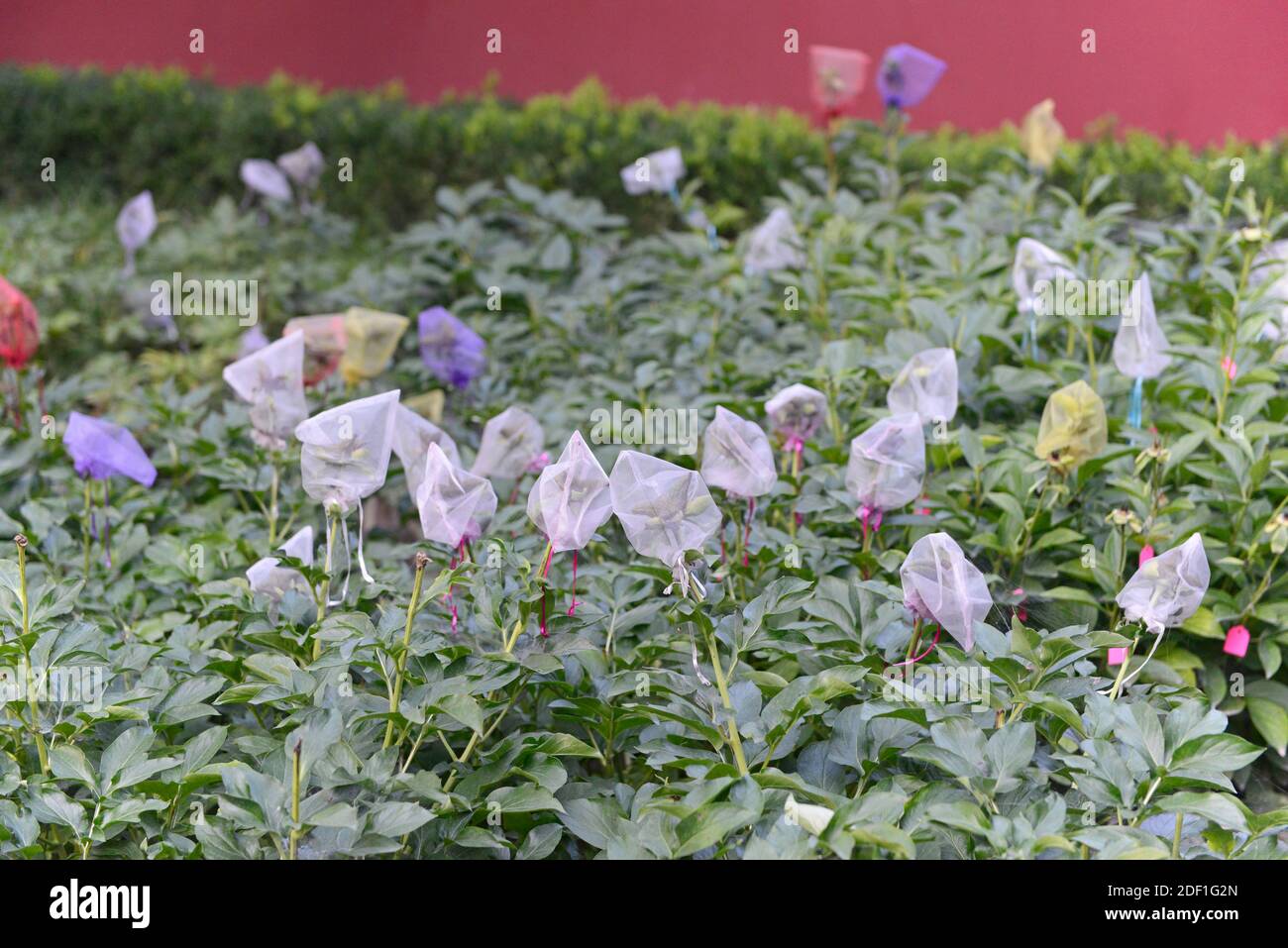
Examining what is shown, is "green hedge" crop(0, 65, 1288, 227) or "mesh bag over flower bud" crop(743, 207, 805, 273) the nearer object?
"mesh bag over flower bud" crop(743, 207, 805, 273)

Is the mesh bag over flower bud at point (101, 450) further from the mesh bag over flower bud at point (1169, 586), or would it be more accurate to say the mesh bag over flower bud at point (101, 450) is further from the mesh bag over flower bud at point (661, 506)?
the mesh bag over flower bud at point (1169, 586)

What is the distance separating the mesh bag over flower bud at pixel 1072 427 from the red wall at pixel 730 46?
3919 millimetres

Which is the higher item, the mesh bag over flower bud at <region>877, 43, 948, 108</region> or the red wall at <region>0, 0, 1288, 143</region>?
the red wall at <region>0, 0, 1288, 143</region>

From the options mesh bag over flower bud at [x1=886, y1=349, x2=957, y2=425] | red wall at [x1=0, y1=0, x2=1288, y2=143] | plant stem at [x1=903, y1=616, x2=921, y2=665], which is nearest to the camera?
plant stem at [x1=903, y1=616, x2=921, y2=665]

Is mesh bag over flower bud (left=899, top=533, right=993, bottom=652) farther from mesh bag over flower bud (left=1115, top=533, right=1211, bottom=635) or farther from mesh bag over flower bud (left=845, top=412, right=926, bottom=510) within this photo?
mesh bag over flower bud (left=845, top=412, right=926, bottom=510)

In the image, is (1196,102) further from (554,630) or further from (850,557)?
(554,630)

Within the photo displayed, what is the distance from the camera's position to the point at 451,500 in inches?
67.4

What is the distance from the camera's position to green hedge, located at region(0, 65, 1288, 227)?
15.9 feet

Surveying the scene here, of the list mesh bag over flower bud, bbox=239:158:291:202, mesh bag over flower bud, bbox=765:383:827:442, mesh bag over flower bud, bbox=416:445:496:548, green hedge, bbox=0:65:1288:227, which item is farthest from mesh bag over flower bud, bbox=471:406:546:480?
mesh bag over flower bud, bbox=239:158:291:202

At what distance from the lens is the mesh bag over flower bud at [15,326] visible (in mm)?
2836

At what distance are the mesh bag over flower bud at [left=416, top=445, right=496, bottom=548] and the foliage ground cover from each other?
0.06m

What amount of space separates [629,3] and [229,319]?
9.65ft

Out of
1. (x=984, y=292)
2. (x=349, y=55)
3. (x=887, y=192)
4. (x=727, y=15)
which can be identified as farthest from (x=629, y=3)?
(x=984, y=292)
